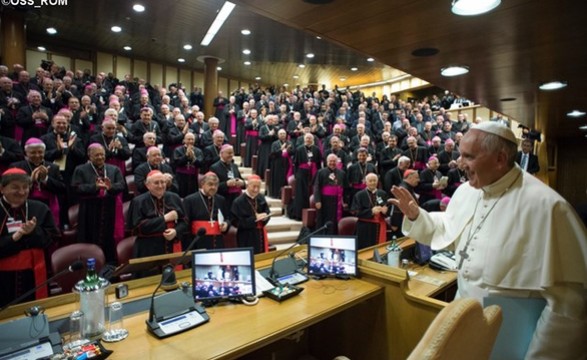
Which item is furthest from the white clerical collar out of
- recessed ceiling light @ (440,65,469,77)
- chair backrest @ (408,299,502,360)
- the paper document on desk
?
recessed ceiling light @ (440,65,469,77)

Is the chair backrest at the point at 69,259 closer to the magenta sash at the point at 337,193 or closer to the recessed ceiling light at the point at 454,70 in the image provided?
the recessed ceiling light at the point at 454,70

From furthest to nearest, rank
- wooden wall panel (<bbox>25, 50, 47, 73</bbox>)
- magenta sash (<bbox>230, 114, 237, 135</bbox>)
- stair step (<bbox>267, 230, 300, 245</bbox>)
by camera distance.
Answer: wooden wall panel (<bbox>25, 50, 47, 73</bbox>)
magenta sash (<bbox>230, 114, 237, 135</bbox>)
stair step (<bbox>267, 230, 300, 245</bbox>)

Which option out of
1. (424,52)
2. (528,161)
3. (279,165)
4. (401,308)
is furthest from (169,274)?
(528,161)

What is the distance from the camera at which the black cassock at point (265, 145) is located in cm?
862

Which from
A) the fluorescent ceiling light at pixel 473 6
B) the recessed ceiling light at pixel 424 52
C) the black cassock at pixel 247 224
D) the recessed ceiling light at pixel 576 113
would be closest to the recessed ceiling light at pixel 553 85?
the recessed ceiling light at pixel 424 52

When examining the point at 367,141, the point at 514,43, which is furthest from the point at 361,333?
the point at 367,141

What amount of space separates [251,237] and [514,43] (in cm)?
373

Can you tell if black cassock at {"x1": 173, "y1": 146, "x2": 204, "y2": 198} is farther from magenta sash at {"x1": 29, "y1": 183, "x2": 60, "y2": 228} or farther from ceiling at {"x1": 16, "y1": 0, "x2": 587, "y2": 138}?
ceiling at {"x1": 16, "y1": 0, "x2": 587, "y2": 138}

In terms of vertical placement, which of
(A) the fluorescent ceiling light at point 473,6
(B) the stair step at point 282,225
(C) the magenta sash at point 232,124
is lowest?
(B) the stair step at point 282,225

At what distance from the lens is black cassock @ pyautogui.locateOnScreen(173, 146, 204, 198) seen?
6.41 meters

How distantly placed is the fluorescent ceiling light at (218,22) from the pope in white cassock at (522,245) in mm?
7256

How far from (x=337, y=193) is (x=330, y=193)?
139 millimetres

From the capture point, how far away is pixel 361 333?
9.43ft

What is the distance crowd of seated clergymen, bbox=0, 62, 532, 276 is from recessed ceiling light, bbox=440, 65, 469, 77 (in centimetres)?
180
